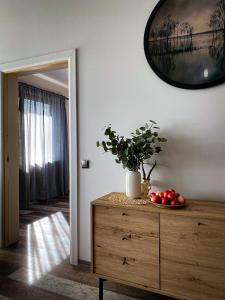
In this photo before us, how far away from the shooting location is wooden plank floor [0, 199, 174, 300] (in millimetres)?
1887

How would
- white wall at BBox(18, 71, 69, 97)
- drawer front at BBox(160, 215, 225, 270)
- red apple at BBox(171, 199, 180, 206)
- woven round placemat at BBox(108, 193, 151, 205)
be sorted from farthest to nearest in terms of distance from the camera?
white wall at BBox(18, 71, 69, 97) → woven round placemat at BBox(108, 193, 151, 205) → red apple at BBox(171, 199, 180, 206) → drawer front at BBox(160, 215, 225, 270)

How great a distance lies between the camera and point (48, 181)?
5.24m

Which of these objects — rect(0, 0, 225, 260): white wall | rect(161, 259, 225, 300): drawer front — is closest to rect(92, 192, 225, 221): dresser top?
rect(0, 0, 225, 260): white wall

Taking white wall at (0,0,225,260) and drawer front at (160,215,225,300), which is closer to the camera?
drawer front at (160,215,225,300)

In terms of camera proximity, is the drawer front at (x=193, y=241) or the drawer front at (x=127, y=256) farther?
the drawer front at (x=127, y=256)

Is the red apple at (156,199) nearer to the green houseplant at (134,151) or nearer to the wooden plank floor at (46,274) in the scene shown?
the green houseplant at (134,151)

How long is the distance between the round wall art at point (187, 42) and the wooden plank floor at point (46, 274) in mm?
1805

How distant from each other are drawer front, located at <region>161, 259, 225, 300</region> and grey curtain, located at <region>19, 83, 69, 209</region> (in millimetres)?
3564

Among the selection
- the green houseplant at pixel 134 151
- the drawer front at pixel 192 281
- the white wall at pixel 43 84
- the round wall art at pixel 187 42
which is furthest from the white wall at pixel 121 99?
the white wall at pixel 43 84

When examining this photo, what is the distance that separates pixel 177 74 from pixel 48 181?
13.5 ft

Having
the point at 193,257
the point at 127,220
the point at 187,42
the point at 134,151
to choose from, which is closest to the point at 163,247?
the point at 193,257

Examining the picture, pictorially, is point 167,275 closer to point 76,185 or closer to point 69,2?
Answer: point 76,185

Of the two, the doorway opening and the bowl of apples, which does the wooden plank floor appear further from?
the bowl of apples

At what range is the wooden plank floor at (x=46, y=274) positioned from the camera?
1887mm
